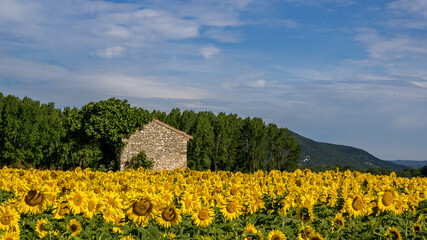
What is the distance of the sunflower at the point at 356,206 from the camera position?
604 cm

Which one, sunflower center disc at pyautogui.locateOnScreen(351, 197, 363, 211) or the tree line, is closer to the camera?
sunflower center disc at pyautogui.locateOnScreen(351, 197, 363, 211)

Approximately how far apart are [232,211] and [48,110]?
45.2 meters

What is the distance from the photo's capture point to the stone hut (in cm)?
2702

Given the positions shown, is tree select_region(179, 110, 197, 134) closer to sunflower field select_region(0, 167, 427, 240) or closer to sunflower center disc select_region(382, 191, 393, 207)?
sunflower field select_region(0, 167, 427, 240)

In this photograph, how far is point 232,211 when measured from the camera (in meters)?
6.02

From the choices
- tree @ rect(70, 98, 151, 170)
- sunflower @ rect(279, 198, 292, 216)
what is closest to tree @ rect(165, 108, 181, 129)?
tree @ rect(70, 98, 151, 170)

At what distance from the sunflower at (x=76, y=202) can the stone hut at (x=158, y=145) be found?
21.6m

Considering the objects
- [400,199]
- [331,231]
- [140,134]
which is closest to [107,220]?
[331,231]

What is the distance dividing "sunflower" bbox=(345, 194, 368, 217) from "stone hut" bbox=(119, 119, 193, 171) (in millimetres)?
22064

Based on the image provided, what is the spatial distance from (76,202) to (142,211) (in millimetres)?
1125

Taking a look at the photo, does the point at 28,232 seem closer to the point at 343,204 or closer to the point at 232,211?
the point at 232,211

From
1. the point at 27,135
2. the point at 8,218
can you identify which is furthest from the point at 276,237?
the point at 27,135

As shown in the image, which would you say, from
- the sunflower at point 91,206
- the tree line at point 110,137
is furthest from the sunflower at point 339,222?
the tree line at point 110,137

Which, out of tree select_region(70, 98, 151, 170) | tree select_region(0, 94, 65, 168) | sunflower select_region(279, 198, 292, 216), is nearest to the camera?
sunflower select_region(279, 198, 292, 216)
